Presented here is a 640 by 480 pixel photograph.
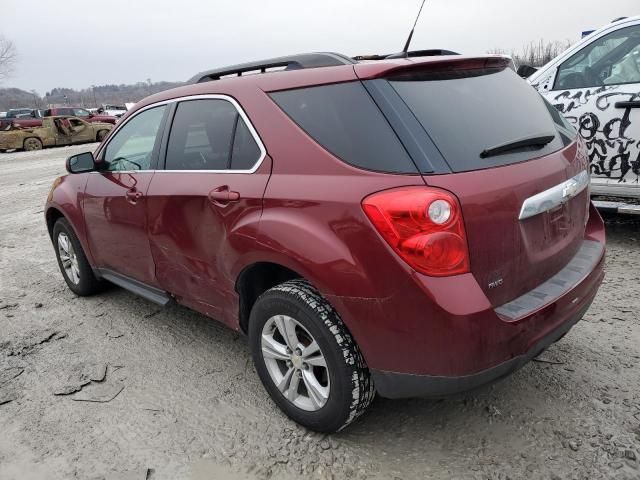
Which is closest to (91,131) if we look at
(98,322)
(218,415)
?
(98,322)

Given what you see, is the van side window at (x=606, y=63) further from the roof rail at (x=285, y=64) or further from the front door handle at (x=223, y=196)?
the front door handle at (x=223, y=196)

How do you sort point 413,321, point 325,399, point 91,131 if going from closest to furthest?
point 413,321, point 325,399, point 91,131

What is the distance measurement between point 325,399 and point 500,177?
1.25 m

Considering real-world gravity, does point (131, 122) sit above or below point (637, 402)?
above

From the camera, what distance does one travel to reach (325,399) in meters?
2.44

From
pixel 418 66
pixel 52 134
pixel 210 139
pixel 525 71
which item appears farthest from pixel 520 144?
pixel 52 134

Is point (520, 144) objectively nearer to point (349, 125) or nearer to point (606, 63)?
point (349, 125)

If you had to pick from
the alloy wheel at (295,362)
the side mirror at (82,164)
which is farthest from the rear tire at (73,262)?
the alloy wheel at (295,362)

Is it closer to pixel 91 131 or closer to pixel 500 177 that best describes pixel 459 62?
pixel 500 177

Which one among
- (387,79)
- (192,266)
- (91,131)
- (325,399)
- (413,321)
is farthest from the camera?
(91,131)

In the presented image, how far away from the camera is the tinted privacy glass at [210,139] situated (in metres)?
2.72

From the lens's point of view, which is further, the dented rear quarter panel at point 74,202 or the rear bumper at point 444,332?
the dented rear quarter panel at point 74,202

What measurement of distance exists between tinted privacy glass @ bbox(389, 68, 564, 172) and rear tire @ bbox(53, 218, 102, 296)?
3.27 meters

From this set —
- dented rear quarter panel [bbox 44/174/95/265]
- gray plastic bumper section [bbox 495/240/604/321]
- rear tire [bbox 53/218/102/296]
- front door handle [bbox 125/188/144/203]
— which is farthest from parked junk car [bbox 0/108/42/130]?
gray plastic bumper section [bbox 495/240/604/321]
